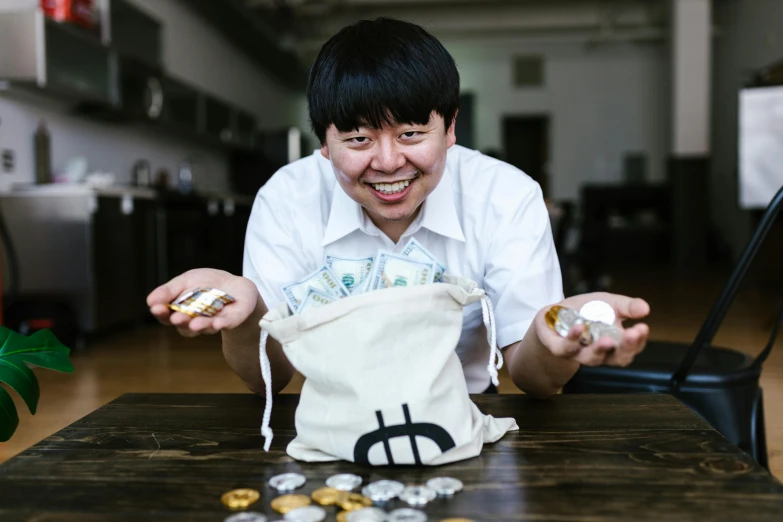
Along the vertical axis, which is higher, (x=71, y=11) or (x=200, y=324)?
(x=71, y=11)

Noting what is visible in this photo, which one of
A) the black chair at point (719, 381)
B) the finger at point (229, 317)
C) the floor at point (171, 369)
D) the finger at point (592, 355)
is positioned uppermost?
the finger at point (229, 317)

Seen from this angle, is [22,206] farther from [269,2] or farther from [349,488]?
[269,2]

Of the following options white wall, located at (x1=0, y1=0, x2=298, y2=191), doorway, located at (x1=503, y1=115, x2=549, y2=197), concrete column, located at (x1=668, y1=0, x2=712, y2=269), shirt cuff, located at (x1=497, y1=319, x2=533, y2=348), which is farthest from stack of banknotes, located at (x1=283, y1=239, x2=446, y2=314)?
doorway, located at (x1=503, y1=115, x2=549, y2=197)

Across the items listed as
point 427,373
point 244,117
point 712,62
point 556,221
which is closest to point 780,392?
point 427,373

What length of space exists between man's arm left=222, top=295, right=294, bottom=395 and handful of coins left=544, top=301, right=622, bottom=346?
38 cm

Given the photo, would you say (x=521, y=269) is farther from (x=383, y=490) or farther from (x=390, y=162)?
(x=383, y=490)

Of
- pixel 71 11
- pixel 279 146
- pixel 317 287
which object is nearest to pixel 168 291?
pixel 317 287

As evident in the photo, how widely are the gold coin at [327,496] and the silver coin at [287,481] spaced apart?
0.08 ft

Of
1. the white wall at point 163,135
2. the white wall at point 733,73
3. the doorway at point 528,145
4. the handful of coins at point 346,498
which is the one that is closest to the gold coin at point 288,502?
the handful of coins at point 346,498

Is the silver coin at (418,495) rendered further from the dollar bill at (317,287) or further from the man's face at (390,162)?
the man's face at (390,162)

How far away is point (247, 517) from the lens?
0.56 meters

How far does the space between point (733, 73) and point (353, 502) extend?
10.0m

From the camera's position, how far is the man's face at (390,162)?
939 millimetres

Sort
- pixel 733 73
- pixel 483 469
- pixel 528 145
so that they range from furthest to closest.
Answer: pixel 528 145
pixel 733 73
pixel 483 469
